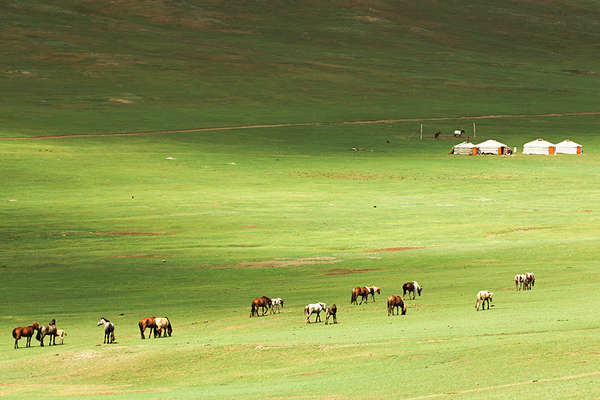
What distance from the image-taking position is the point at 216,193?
3447 inches

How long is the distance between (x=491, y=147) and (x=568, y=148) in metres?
9.29

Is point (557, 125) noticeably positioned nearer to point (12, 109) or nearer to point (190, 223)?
point (12, 109)

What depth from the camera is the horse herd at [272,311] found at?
3250 cm

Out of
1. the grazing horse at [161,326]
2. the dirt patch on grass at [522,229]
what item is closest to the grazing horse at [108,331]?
the grazing horse at [161,326]

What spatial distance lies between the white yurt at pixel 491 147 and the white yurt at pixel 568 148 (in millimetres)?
6402

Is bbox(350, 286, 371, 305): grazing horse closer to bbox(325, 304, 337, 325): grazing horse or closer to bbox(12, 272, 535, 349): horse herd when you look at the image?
bbox(12, 272, 535, 349): horse herd

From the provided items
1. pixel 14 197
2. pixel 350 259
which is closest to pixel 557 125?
pixel 14 197

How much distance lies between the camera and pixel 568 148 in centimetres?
12244

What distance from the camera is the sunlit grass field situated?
992 inches

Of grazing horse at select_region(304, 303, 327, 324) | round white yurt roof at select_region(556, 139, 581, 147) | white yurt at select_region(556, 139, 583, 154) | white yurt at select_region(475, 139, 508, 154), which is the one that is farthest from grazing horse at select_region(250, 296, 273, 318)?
round white yurt roof at select_region(556, 139, 581, 147)

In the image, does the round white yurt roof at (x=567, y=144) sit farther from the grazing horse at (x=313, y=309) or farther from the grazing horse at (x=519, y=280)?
the grazing horse at (x=313, y=309)

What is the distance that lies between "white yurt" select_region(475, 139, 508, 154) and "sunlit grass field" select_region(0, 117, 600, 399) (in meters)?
2.13

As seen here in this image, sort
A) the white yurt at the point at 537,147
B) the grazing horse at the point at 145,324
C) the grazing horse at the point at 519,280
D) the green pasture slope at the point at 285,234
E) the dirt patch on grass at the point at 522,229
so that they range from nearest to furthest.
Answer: the green pasture slope at the point at 285,234 < the grazing horse at the point at 145,324 < the grazing horse at the point at 519,280 < the dirt patch on grass at the point at 522,229 < the white yurt at the point at 537,147

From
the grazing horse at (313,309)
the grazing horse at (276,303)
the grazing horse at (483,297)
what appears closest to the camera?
the grazing horse at (313,309)
